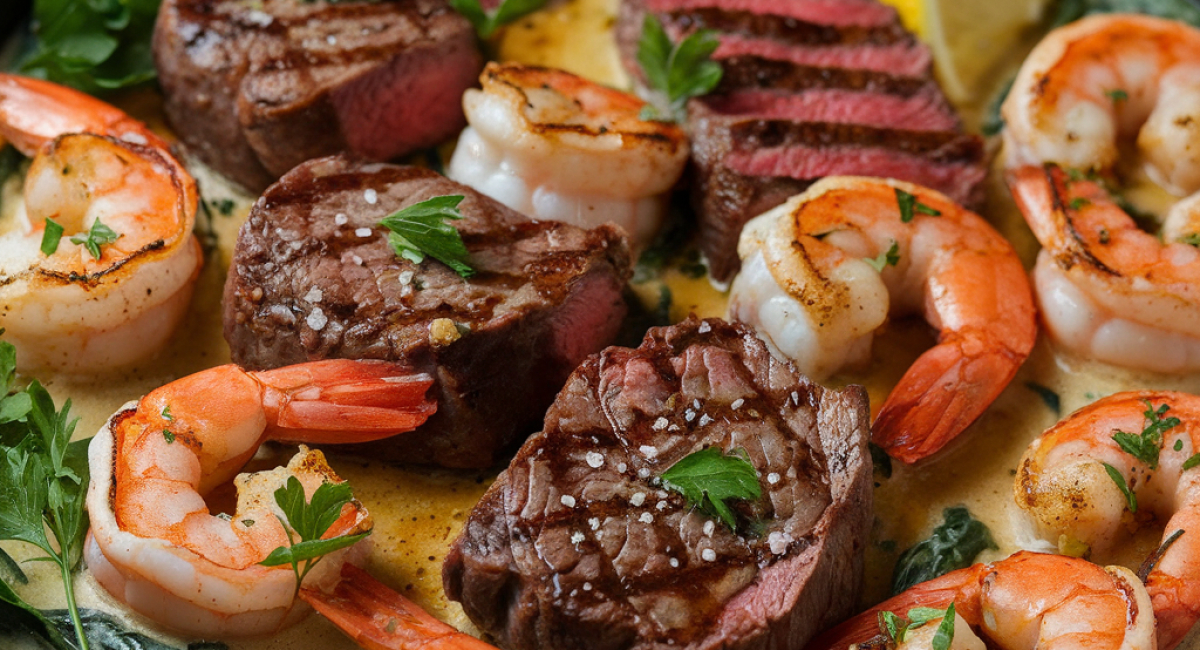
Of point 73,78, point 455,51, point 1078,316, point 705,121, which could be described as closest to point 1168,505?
point 1078,316

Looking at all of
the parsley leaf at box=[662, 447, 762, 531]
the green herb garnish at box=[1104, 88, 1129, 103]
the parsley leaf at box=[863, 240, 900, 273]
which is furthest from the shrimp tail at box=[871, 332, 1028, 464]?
the green herb garnish at box=[1104, 88, 1129, 103]

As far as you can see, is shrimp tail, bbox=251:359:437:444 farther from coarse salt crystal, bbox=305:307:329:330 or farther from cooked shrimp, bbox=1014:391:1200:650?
cooked shrimp, bbox=1014:391:1200:650

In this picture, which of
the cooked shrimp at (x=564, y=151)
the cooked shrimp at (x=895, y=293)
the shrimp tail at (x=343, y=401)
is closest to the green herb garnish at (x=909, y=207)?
the cooked shrimp at (x=895, y=293)

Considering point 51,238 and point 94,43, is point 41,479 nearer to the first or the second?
point 51,238

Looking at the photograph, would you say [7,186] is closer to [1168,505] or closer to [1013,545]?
[1013,545]

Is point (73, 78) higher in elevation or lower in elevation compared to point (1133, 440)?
higher

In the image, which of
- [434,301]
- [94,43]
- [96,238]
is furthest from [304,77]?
[434,301]
